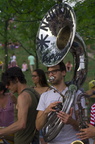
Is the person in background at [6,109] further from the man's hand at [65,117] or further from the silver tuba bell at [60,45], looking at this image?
the man's hand at [65,117]

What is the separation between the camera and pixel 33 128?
3.92 m

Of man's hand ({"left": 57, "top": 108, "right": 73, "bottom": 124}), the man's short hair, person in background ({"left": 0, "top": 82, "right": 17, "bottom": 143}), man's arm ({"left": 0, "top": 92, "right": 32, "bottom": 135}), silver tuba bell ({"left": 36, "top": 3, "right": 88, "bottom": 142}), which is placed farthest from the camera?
person in background ({"left": 0, "top": 82, "right": 17, "bottom": 143})

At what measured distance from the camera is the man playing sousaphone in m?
3.15

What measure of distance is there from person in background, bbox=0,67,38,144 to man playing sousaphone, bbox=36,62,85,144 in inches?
10.7

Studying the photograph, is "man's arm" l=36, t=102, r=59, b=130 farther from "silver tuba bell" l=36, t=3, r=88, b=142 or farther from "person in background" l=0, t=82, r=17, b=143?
"person in background" l=0, t=82, r=17, b=143

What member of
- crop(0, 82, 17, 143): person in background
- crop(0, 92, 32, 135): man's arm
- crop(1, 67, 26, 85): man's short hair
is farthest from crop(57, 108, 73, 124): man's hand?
crop(0, 82, 17, 143): person in background

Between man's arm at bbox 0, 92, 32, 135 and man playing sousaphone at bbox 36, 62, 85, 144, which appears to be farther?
man's arm at bbox 0, 92, 32, 135

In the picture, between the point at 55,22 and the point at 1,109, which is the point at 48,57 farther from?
the point at 1,109

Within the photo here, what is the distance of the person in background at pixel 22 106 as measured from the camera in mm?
3615

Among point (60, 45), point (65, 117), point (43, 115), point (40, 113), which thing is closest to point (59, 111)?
point (65, 117)

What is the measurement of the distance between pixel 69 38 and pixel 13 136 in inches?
57.5

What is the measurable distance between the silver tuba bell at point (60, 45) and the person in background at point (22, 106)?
367 millimetres

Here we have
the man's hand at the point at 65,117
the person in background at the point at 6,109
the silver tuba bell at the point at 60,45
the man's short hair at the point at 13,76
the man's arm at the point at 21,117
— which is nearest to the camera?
the man's hand at the point at 65,117

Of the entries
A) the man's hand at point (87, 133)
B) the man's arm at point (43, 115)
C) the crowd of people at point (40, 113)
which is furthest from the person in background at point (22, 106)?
the man's hand at point (87, 133)
